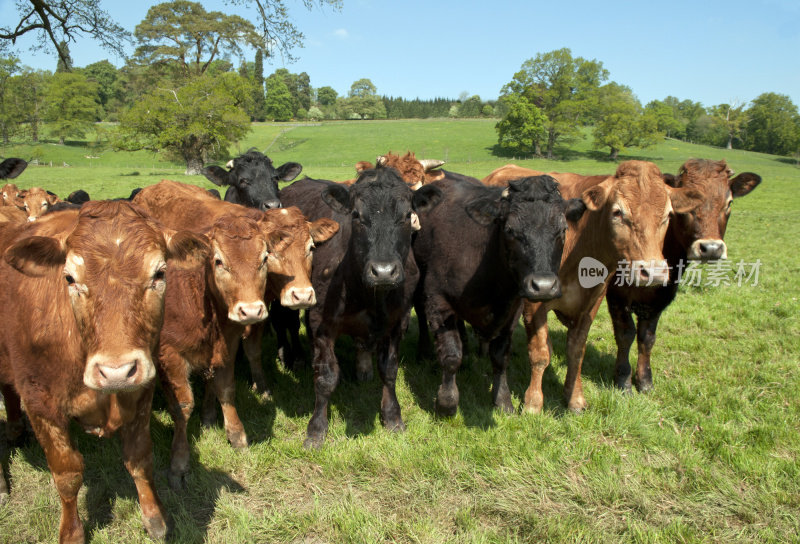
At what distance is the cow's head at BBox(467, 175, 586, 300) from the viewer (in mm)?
3791

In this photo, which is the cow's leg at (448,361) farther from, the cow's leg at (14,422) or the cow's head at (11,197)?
the cow's head at (11,197)

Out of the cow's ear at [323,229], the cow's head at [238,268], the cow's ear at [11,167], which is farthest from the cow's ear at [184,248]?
the cow's ear at [11,167]

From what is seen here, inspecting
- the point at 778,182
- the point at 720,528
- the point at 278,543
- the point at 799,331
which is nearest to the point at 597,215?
the point at 720,528

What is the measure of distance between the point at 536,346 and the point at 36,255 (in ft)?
14.5

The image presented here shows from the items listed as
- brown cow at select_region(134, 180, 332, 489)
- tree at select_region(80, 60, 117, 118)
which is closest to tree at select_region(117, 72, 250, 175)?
brown cow at select_region(134, 180, 332, 489)

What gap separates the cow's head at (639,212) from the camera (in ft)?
14.0

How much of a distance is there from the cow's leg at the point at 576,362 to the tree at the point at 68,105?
68.7 metres

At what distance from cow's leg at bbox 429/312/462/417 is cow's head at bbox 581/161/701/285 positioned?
1.80 metres

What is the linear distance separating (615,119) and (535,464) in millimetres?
67986

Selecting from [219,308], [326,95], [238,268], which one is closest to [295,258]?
[238,268]

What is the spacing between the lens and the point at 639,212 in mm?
4410

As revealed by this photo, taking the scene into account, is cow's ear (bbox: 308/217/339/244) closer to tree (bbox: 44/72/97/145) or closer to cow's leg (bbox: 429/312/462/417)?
cow's leg (bbox: 429/312/462/417)

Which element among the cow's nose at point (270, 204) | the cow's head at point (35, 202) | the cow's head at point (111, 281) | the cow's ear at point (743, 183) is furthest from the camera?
the cow's head at point (35, 202)

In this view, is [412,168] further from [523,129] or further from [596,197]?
[523,129]
